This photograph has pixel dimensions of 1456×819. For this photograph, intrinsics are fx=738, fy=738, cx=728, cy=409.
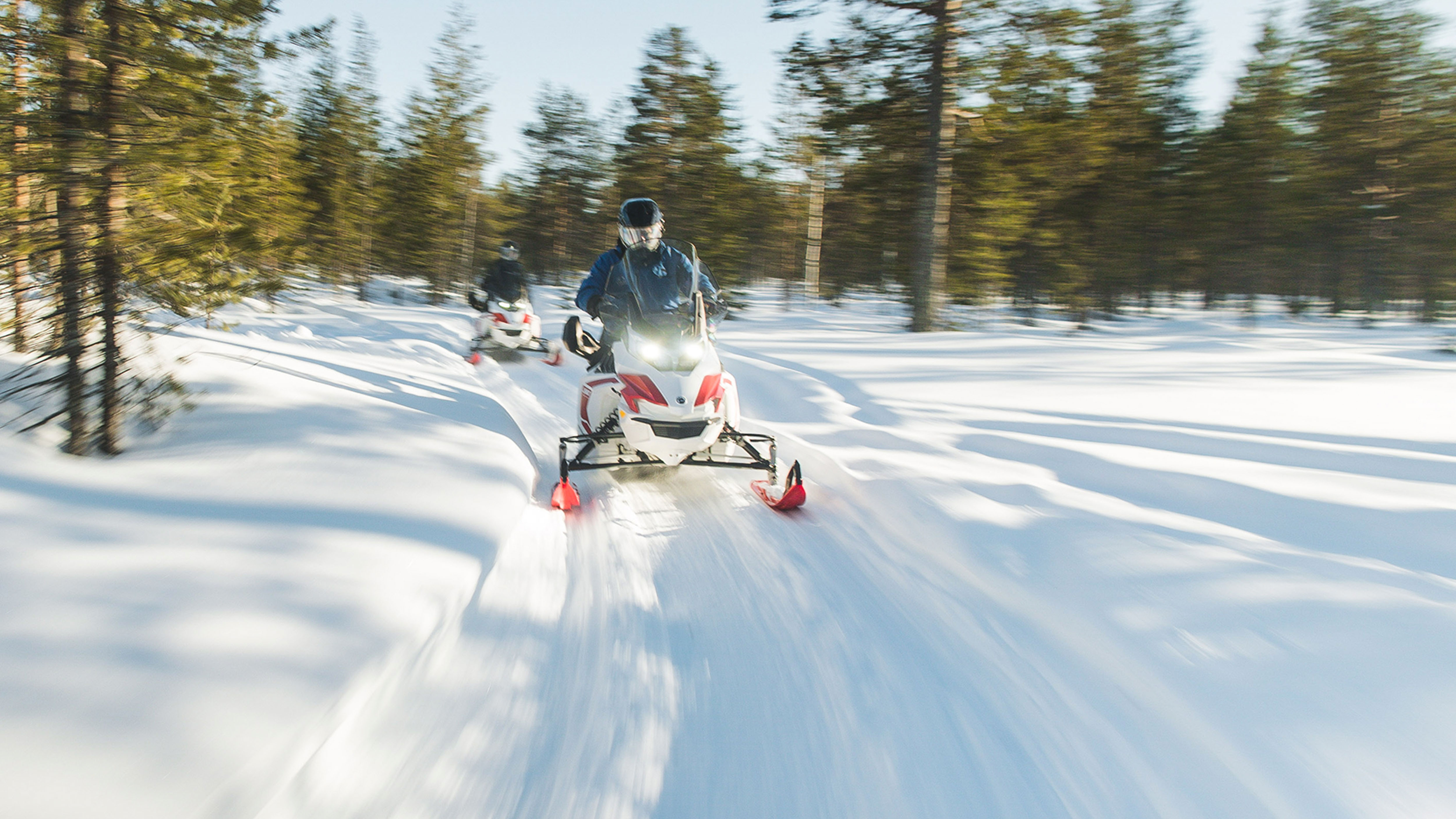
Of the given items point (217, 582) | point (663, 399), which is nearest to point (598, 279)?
point (663, 399)

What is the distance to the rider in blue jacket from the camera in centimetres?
559

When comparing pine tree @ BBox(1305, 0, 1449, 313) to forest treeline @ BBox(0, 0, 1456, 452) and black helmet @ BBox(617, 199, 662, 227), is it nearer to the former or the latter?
forest treeline @ BBox(0, 0, 1456, 452)

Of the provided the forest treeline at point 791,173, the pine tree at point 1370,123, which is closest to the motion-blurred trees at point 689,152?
the forest treeline at point 791,173

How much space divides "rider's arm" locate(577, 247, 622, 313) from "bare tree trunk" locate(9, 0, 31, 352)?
3.54 meters

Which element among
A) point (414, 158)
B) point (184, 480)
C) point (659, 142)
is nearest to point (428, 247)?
point (414, 158)

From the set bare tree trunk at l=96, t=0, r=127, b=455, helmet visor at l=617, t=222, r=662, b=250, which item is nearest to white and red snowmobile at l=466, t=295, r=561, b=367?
bare tree trunk at l=96, t=0, r=127, b=455

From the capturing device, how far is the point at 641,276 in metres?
5.68

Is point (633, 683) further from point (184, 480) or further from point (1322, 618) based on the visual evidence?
point (184, 480)

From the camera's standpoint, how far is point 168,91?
5605 mm

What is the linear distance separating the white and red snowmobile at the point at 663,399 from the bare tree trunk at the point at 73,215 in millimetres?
→ 3424

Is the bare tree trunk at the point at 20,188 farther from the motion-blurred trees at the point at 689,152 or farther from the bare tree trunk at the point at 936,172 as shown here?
the motion-blurred trees at the point at 689,152

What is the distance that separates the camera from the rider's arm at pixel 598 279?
598 cm

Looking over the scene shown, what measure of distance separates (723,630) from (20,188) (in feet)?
22.0

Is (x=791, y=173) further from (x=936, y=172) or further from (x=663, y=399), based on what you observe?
(x=663, y=399)
